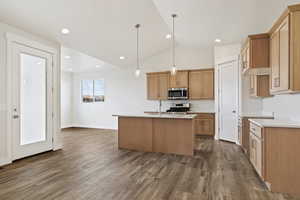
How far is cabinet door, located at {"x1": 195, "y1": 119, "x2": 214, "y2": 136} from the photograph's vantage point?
6160 mm

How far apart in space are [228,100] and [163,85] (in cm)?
243

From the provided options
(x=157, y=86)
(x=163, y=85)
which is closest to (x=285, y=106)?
(x=163, y=85)

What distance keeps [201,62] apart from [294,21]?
4.43m

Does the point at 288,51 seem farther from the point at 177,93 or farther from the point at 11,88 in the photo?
the point at 11,88

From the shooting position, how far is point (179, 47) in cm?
702

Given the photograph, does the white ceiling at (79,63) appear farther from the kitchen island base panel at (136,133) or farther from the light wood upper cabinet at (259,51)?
the light wood upper cabinet at (259,51)

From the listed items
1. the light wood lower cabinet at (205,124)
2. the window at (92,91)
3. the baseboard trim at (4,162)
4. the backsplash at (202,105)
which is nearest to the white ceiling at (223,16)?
the backsplash at (202,105)

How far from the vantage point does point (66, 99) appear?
350 inches

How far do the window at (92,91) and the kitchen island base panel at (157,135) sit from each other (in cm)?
396

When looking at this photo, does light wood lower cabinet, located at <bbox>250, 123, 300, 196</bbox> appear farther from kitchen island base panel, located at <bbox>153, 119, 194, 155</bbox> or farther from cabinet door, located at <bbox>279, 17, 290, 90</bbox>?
kitchen island base panel, located at <bbox>153, 119, 194, 155</bbox>

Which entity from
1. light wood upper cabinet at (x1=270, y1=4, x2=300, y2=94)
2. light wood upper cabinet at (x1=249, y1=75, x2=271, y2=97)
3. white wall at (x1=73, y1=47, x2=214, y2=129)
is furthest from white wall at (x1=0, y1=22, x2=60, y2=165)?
light wood upper cabinet at (x1=249, y1=75, x2=271, y2=97)

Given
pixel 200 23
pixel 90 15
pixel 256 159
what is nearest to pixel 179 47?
pixel 200 23

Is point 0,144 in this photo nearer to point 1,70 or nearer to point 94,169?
point 1,70

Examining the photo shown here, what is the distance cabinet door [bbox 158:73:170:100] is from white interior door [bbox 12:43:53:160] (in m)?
3.80
